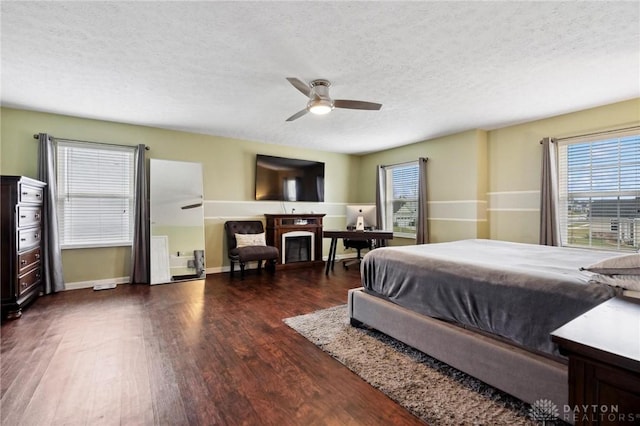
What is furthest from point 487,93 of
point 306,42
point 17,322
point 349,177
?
point 17,322

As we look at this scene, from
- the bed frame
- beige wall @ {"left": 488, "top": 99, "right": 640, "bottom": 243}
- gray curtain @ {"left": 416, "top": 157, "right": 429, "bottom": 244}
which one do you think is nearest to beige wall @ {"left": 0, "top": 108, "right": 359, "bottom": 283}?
gray curtain @ {"left": 416, "top": 157, "right": 429, "bottom": 244}

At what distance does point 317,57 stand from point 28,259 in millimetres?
3755

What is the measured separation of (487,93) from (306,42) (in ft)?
7.07

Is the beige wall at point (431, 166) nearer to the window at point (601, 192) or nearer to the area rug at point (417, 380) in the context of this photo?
the window at point (601, 192)

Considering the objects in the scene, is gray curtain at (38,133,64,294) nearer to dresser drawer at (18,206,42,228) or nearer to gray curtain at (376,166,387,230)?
dresser drawer at (18,206,42,228)

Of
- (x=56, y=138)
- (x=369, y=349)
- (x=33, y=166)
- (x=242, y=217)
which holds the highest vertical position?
(x=56, y=138)

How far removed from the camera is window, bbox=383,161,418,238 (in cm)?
572

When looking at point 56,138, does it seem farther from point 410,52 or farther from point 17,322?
point 410,52

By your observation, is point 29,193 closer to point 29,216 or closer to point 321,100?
point 29,216

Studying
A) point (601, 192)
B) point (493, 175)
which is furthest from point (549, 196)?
point (493, 175)

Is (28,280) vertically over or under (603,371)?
under

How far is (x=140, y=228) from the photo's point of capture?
14.1 feet

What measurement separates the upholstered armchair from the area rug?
7.08 ft

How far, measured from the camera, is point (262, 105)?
3.60 m
